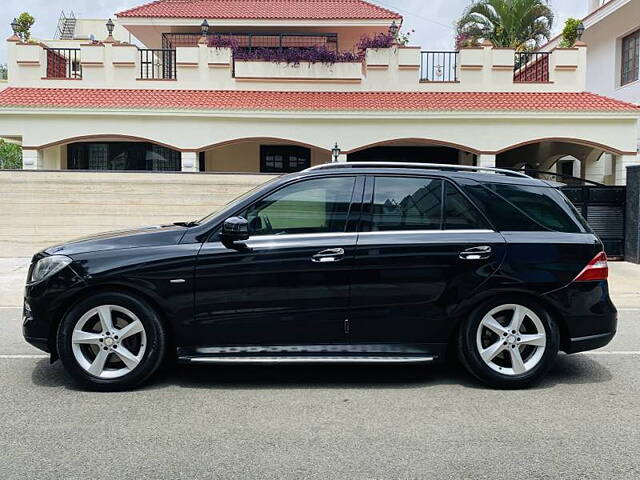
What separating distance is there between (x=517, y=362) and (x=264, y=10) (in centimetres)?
2005

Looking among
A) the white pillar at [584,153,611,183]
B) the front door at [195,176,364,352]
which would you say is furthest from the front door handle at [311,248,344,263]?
the white pillar at [584,153,611,183]

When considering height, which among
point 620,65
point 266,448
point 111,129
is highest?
point 620,65

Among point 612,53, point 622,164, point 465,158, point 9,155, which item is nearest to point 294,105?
point 465,158

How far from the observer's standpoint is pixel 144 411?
4617mm

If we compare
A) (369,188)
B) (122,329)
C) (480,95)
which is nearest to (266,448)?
(122,329)

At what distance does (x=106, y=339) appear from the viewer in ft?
16.4

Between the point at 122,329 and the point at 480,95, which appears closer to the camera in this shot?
the point at 122,329

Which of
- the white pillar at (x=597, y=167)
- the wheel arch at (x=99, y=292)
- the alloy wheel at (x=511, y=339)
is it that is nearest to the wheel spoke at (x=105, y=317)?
the wheel arch at (x=99, y=292)

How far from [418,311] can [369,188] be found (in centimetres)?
111

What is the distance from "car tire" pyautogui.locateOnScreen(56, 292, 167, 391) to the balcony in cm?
1503

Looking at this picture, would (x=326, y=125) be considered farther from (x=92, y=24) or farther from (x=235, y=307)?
(x=92, y=24)

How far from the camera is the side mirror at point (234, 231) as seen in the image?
4.87 m

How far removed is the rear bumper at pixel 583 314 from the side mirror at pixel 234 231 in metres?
2.54

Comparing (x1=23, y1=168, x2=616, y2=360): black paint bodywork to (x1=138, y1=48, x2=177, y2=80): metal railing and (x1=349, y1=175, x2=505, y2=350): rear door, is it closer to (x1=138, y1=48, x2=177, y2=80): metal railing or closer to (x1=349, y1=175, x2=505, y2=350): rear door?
(x1=349, y1=175, x2=505, y2=350): rear door
